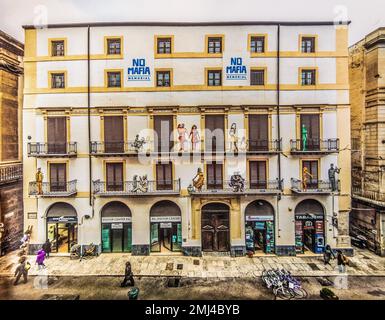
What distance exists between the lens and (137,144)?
849 centimetres

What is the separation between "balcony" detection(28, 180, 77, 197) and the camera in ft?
A: 27.2

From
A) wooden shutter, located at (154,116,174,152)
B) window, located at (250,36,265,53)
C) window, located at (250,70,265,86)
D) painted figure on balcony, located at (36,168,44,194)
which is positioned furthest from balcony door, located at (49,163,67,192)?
window, located at (250,36,265,53)

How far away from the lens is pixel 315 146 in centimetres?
845

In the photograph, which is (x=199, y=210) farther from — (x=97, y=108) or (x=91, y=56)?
(x=91, y=56)

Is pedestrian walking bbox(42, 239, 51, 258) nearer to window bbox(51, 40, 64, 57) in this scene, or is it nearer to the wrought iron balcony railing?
the wrought iron balcony railing

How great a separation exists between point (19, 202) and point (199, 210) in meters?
6.41

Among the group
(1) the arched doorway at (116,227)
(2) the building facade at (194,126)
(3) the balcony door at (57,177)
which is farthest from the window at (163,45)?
(1) the arched doorway at (116,227)

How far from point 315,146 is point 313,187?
1482 millimetres

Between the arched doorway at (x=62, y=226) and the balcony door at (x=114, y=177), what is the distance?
1.62 meters

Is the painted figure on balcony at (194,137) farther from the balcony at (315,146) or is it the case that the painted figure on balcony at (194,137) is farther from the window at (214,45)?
the balcony at (315,146)

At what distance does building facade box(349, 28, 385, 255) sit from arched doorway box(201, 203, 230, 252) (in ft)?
16.5

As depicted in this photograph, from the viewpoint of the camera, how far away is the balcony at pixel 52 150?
8.16 metres
